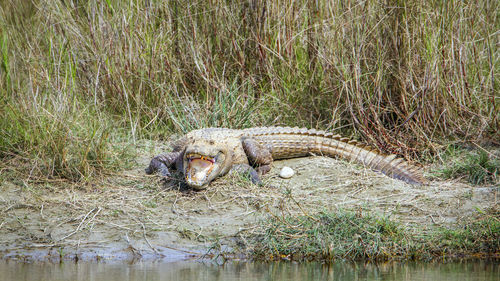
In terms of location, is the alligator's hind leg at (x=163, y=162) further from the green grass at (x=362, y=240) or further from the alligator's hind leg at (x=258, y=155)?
the green grass at (x=362, y=240)

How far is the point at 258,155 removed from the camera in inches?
245

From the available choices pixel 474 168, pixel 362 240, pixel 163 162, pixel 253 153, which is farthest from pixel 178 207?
pixel 474 168

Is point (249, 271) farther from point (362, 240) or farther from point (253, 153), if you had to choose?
point (253, 153)

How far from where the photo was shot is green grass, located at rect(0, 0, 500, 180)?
622 centimetres

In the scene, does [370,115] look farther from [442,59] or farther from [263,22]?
[263,22]

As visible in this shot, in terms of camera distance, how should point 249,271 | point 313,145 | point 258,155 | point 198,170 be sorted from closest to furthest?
point 249,271 → point 198,170 → point 258,155 → point 313,145

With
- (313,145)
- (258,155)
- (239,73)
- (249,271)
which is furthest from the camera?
(239,73)

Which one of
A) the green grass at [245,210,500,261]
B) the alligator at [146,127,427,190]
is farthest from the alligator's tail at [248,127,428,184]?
the green grass at [245,210,500,261]

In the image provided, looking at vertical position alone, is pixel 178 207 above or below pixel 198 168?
below

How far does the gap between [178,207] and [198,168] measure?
1.52ft

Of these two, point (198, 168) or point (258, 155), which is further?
point (258, 155)

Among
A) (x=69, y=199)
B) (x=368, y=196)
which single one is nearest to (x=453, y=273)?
(x=368, y=196)

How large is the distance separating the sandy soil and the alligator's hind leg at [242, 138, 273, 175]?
23 cm

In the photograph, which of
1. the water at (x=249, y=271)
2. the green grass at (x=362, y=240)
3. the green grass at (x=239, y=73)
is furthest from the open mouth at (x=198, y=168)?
the water at (x=249, y=271)
